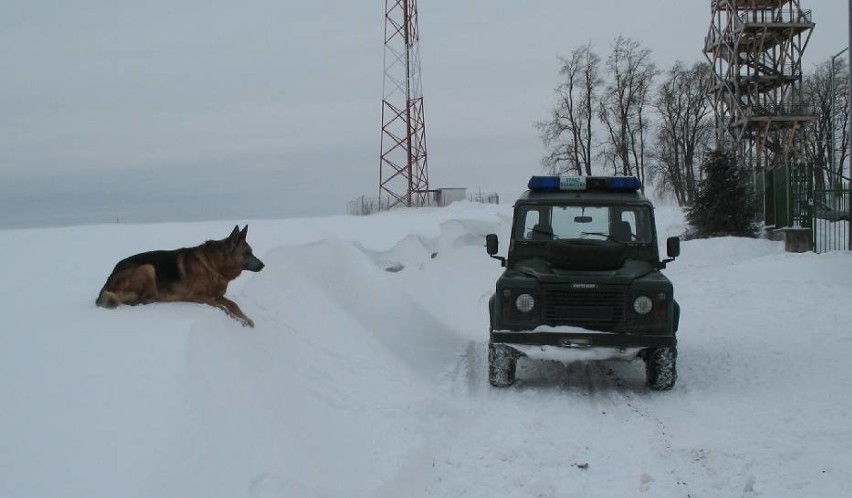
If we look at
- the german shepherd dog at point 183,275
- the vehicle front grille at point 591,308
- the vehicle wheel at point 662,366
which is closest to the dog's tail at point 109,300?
the german shepherd dog at point 183,275

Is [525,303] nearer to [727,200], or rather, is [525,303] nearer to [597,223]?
[597,223]

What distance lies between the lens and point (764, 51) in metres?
43.8

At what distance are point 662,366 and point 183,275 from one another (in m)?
5.04

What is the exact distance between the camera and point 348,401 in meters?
7.34

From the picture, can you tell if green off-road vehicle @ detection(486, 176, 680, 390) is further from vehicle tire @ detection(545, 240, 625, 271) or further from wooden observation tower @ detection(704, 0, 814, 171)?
wooden observation tower @ detection(704, 0, 814, 171)

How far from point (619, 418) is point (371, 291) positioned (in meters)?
5.31

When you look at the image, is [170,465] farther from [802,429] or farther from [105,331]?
[802,429]

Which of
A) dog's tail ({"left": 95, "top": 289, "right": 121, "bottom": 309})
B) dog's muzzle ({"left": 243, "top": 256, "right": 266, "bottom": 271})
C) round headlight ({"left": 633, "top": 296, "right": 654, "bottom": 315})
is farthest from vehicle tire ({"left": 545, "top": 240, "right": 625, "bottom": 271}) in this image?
dog's tail ({"left": 95, "top": 289, "right": 121, "bottom": 309})

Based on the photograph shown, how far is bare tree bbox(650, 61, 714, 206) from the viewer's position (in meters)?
54.4

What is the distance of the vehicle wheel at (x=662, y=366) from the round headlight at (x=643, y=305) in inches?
18.0

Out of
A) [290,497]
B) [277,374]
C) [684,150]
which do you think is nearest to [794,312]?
[277,374]

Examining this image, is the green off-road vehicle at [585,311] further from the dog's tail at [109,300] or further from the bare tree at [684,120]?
the bare tree at [684,120]

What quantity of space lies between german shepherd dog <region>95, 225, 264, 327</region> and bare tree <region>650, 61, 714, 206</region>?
4975cm

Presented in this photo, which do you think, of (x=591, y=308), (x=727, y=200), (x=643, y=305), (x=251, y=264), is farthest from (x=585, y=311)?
(x=727, y=200)
